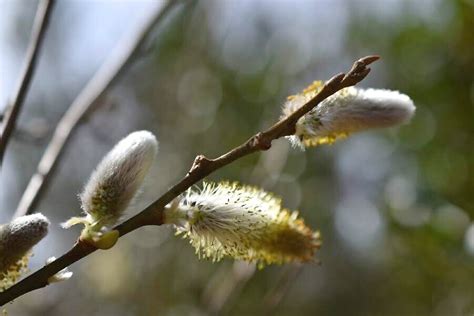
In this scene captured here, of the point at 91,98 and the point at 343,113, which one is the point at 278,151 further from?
the point at 343,113

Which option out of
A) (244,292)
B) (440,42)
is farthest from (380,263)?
(440,42)

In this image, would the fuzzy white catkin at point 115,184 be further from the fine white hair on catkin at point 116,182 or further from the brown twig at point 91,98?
the brown twig at point 91,98

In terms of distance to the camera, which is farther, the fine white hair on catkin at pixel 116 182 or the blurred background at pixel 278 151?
the blurred background at pixel 278 151

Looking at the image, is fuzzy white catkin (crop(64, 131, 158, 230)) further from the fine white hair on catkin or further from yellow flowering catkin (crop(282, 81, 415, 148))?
yellow flowering catkin (crop(282, 81, 415, 148))

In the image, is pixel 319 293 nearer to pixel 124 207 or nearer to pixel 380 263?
pixel 380 263

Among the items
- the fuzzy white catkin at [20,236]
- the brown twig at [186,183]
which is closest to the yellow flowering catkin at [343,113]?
the brown twig at [186,183]

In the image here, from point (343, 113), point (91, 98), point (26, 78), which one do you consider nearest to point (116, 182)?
point (343, 113)
